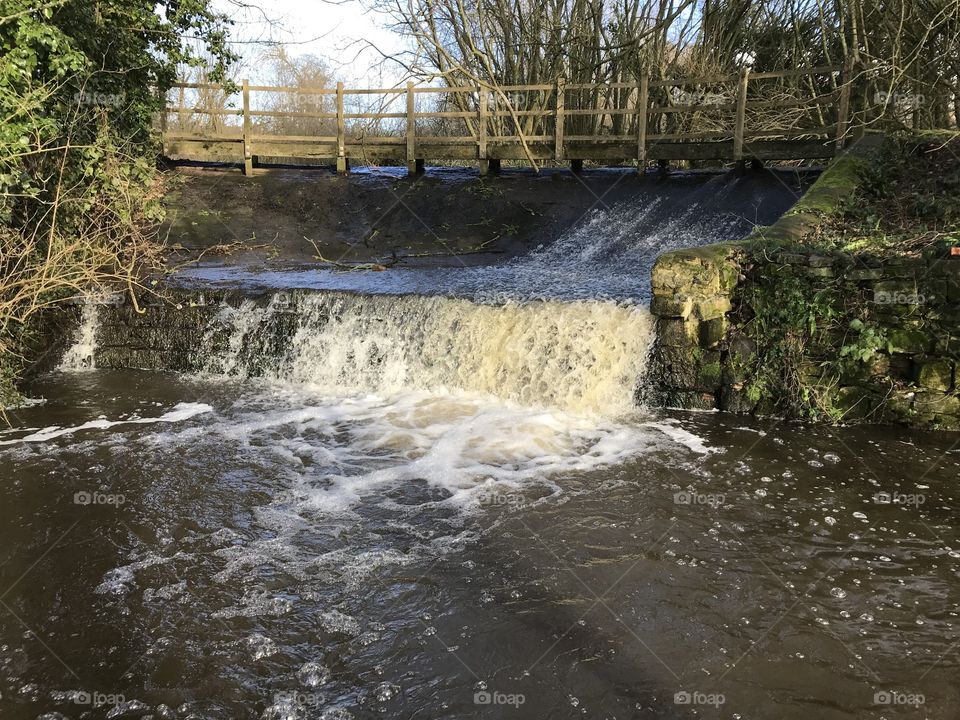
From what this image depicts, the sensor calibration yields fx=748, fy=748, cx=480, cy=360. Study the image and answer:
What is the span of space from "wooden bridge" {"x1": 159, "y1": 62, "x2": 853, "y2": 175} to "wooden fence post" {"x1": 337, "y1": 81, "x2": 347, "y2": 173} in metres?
0.02

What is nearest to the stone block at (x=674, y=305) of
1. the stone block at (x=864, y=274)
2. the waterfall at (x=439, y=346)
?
the waterfall at (x=439, y=346)

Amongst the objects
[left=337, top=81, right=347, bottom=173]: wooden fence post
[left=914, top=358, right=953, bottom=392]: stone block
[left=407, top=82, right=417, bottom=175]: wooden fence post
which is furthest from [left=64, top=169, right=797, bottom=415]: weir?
[left=337, top=81, right=347, bottom=173]: wooden fence post

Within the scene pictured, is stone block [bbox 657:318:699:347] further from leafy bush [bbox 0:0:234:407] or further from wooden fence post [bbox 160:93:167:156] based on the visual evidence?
wooden fence post [bbox 160:93:167:156]

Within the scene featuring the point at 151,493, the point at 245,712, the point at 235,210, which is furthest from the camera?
the point at 235,210

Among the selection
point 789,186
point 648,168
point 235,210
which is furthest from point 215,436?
point 648,168

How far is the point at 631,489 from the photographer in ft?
18.4

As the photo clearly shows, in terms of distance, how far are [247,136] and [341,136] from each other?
1933mm

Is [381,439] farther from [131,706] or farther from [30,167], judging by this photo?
[30,167]

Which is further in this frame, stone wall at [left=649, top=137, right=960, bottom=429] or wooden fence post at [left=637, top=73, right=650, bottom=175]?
wooden fence post at [left=637, top=73, right=650, bottom=175]

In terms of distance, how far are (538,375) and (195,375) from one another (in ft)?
13.6

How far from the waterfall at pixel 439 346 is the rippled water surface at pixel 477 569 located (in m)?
0.76

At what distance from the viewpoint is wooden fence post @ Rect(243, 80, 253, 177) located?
1536 centimetres

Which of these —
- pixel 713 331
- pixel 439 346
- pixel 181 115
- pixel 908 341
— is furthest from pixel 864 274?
pixel 181 115

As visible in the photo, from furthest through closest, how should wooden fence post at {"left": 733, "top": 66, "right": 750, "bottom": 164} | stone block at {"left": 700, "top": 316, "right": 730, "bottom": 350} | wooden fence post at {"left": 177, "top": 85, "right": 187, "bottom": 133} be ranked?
1. wooden fence post at {"left": 177, "top": 85, "right": 187, "bottom": 133}
2. wooden fence post at {"left": 733, "top": 66, "right": 750, "bottom": 164}
3. stone block at {"left": 700, "top": 316, "right": 730, "bottom": 350}
